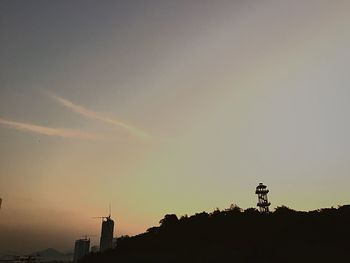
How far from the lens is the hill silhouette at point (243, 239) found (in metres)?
46.1

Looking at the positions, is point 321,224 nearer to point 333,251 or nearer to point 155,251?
point 333,251

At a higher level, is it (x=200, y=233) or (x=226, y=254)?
(x=200, y=233)

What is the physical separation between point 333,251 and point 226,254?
44.1 ft

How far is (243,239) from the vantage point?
53.8 metres

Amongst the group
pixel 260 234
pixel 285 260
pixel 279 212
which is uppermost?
pixel 279 212

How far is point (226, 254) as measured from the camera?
48.2m

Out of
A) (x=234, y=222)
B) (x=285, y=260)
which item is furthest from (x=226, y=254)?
(x=234, y=222)

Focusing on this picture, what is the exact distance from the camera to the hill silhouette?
151 feet

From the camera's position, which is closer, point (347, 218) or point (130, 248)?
point (347, 218)

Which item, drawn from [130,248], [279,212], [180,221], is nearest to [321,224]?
[279,212]

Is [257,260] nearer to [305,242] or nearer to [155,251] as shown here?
[305,242]

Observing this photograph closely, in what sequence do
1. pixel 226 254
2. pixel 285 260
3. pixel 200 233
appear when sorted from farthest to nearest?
1. pixel 200 233
2. pixel 226 254
3. pixel 285 260

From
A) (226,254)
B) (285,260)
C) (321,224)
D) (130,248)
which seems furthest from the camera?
(130,248)

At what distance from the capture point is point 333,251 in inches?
1772
